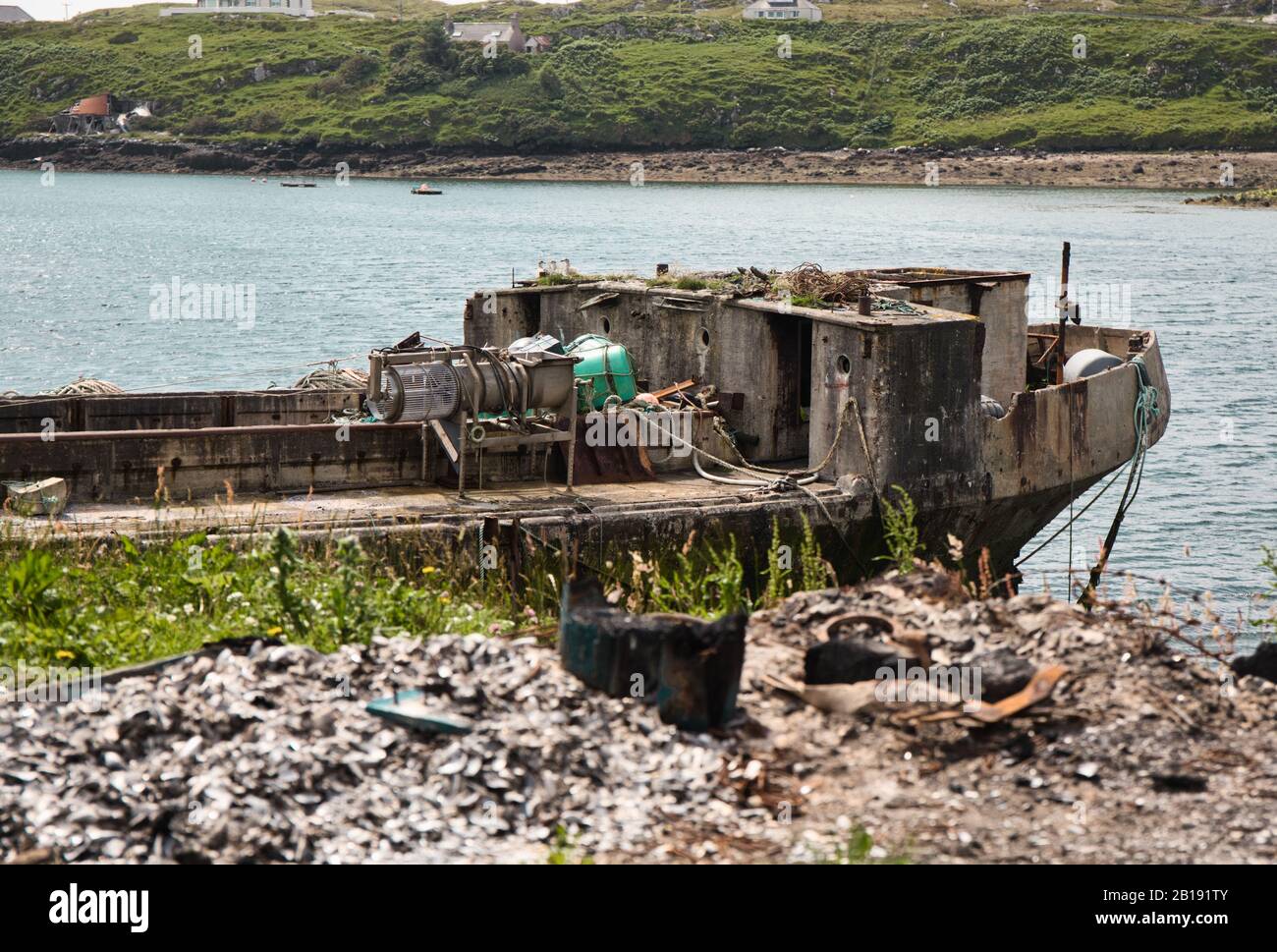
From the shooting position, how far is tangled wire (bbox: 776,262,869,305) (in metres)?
17.8

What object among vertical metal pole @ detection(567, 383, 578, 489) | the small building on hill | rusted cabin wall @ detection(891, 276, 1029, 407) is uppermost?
the small building on hill

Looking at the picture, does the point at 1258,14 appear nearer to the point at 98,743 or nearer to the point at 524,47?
the point at 524,47

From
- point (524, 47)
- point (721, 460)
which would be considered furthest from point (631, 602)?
point (524, 47)

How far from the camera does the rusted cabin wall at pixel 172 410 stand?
17.9 metres

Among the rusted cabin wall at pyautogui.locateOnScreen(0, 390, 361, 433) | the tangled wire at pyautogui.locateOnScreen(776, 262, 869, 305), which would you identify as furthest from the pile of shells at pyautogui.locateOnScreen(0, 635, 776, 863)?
the tangled wire at pyautogui.locateOnScreen(776, 262, 869, 305)

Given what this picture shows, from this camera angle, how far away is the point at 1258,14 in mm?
192250

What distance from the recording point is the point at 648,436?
1719 centimetres

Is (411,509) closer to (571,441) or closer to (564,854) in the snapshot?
(571,441)

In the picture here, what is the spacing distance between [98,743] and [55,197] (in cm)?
12473

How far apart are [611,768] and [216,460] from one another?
30.0 ft

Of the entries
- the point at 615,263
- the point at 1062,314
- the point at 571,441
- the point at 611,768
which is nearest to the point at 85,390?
the point at 571,441

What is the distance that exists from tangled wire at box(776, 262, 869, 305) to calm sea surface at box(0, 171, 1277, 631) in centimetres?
403

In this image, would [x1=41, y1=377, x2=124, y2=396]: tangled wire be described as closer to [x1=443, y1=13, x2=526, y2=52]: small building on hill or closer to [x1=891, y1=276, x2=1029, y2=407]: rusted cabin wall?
[x1=891, y1=276, x2=1029, y2=407]: rusted cabin wall

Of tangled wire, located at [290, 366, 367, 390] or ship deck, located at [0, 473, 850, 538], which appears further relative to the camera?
tangled wire, located at [290, 366, 367, 390]
